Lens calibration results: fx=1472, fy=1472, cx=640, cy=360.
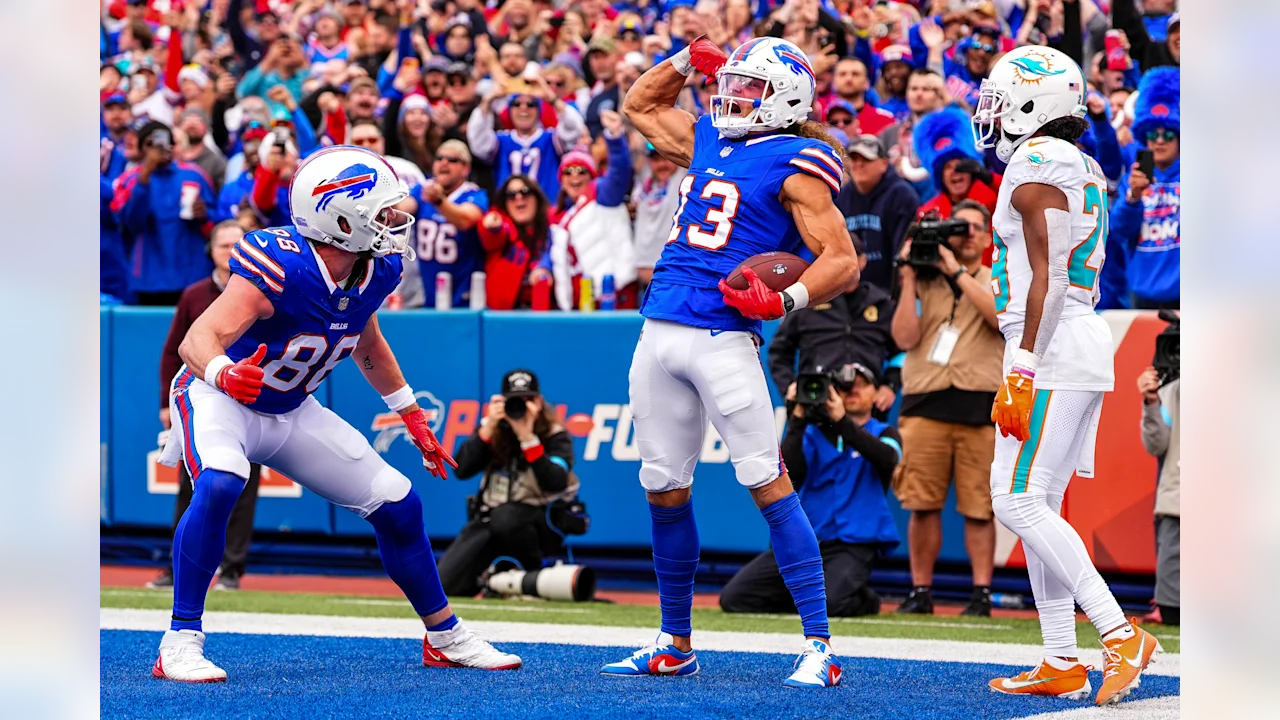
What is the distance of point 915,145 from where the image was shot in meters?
9.27

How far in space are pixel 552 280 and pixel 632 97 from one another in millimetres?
4286

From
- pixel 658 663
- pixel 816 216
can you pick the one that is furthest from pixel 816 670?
pixel 816 216

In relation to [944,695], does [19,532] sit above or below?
above

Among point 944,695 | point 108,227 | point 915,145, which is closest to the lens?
point 944,695

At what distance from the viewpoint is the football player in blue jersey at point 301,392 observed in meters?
4.54

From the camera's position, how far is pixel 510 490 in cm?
826

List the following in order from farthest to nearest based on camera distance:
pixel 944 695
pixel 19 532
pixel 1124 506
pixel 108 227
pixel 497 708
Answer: pixel 108 227 < pixel 1124 506 < pixel 944 695 < pixel 497 708 < pixel 19 532

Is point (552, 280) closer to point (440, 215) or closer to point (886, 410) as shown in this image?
point (440, 215)

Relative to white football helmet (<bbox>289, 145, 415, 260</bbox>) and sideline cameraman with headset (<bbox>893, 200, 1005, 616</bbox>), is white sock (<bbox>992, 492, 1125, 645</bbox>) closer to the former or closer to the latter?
white football helmet (<bbox>289, 145, 415, 260</bbox>)

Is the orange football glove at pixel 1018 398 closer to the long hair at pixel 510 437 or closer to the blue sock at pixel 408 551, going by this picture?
the blue sock at pixel 408 551

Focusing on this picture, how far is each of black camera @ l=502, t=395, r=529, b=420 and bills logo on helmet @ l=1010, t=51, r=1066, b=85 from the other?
4.03 metres

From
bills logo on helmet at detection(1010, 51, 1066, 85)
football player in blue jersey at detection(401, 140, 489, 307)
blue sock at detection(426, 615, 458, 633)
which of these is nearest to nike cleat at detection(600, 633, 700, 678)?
blue sock at detection(426, 615, 458, 633)

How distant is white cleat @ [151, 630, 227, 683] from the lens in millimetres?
4512

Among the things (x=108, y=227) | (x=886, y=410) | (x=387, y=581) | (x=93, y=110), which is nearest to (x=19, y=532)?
(x=93, y=110)
